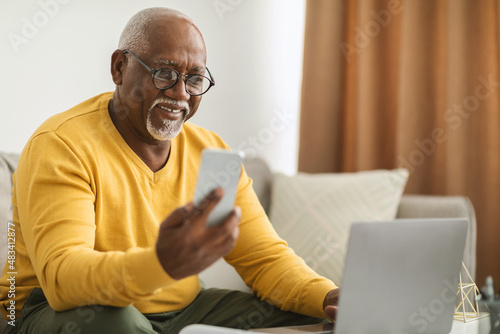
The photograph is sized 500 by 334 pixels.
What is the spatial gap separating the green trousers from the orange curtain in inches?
53.4

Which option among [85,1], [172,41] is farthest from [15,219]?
[85,1]

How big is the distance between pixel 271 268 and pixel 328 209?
747 millimetres

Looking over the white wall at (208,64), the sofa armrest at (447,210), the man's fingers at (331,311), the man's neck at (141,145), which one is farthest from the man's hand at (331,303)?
the white wall at (208,64)

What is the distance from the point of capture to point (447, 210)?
79.9 inches

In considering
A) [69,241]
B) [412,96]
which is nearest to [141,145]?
[69,241]

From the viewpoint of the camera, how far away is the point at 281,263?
1406 millimetres

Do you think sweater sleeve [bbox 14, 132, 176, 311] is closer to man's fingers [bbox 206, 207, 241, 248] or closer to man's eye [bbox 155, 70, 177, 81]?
man's fingers [bbox 206, 207, 241, 248]

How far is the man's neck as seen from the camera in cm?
137

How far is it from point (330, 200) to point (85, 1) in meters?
1.15

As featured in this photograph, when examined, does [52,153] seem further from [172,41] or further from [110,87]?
[110,87]

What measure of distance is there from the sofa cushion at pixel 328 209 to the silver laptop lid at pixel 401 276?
0.91 m

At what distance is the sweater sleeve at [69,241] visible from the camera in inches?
37.9

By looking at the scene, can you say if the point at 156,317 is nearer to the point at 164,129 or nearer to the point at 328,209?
the point at 164,129

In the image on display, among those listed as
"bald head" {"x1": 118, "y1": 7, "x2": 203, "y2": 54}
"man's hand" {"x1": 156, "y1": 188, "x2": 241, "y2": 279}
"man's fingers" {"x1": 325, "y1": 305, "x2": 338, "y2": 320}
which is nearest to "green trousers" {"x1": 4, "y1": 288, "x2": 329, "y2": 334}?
"man's fingers" {"x1": 325, "y1": 305, "x2": 338, "y2": 320}
